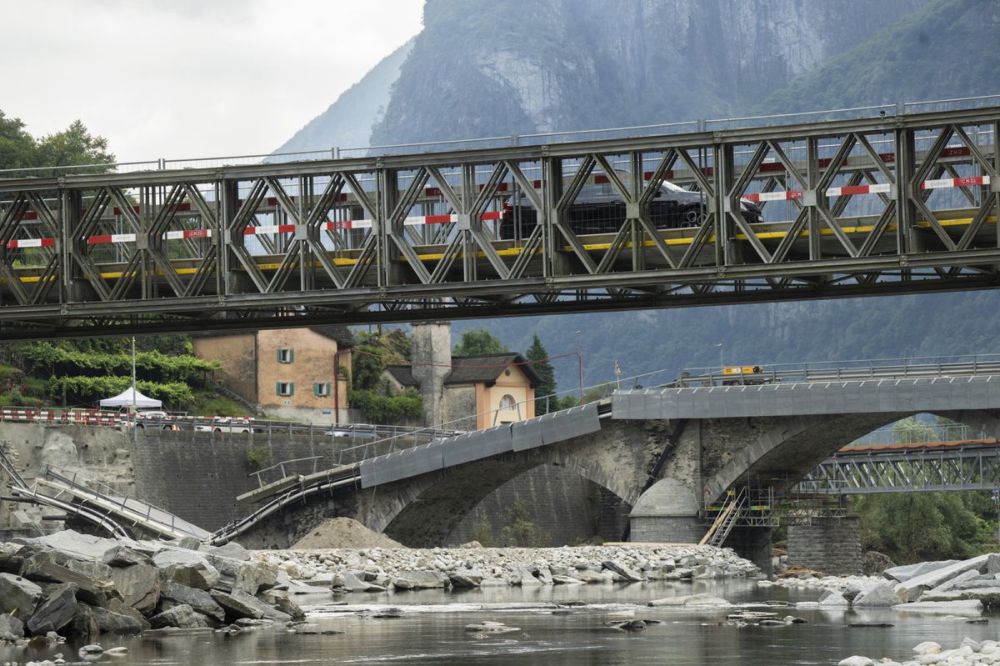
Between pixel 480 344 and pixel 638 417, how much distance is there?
78931 millimetres

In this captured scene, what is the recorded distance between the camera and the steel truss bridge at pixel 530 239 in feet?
98.6

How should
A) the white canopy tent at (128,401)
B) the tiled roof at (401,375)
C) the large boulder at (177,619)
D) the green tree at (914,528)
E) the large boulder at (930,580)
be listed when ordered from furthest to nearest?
the tiled roof at (401,375) → the green tree at (914,528) → the white canopy tent at (128,401) → the large boulder at (930,580) → the large boulder at (177,619)

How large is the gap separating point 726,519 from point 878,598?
29230mm

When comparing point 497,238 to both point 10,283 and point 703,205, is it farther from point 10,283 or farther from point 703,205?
point 10,283

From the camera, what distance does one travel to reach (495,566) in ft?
174

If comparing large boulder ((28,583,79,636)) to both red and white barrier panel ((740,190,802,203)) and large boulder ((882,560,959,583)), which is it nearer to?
red and white barrier panel ((740,190,802,203))

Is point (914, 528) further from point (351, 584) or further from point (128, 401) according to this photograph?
point (351, 584)

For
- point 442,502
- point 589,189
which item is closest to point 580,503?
point 442,502

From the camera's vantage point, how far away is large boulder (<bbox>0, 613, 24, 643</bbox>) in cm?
2603

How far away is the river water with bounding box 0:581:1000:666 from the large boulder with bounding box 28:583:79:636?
2.28 feet

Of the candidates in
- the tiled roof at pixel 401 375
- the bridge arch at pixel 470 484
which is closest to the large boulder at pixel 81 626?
the bridge arch at pixel 470 484

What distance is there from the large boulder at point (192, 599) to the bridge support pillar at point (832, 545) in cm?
4404

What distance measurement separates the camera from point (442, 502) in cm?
6650

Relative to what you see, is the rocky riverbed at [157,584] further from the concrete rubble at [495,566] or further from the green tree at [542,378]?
the green tree at [542,378]
